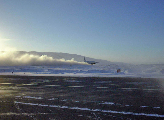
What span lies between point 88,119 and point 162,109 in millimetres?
4251

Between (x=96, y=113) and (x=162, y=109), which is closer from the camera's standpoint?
(x=96, y=113)

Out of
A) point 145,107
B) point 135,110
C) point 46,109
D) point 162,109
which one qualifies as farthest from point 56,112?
point 162,109

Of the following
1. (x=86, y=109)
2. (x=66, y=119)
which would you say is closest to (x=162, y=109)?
(x=86, y=109)

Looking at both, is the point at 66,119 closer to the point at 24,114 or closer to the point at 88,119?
the point at 88,119

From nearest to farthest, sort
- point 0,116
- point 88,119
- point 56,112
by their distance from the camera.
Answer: point 88,119, point 0,116, point 56,112

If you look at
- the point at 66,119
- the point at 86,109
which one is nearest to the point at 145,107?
the point at 86,109

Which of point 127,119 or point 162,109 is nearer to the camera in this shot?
point 127,119

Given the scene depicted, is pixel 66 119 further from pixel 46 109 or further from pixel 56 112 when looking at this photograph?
pixel 46 109

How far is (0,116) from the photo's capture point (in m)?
7.40

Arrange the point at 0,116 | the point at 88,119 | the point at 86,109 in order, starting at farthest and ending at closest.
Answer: the point at 86,109
the point at 0,116
the point at 88,119

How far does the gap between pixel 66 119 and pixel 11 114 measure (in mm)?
2794

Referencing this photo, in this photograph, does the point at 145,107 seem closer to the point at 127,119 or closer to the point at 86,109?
the point at 127,119

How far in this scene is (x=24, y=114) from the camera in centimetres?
771

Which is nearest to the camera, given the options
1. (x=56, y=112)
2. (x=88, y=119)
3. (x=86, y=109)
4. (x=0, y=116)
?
(x=88, y=119)
